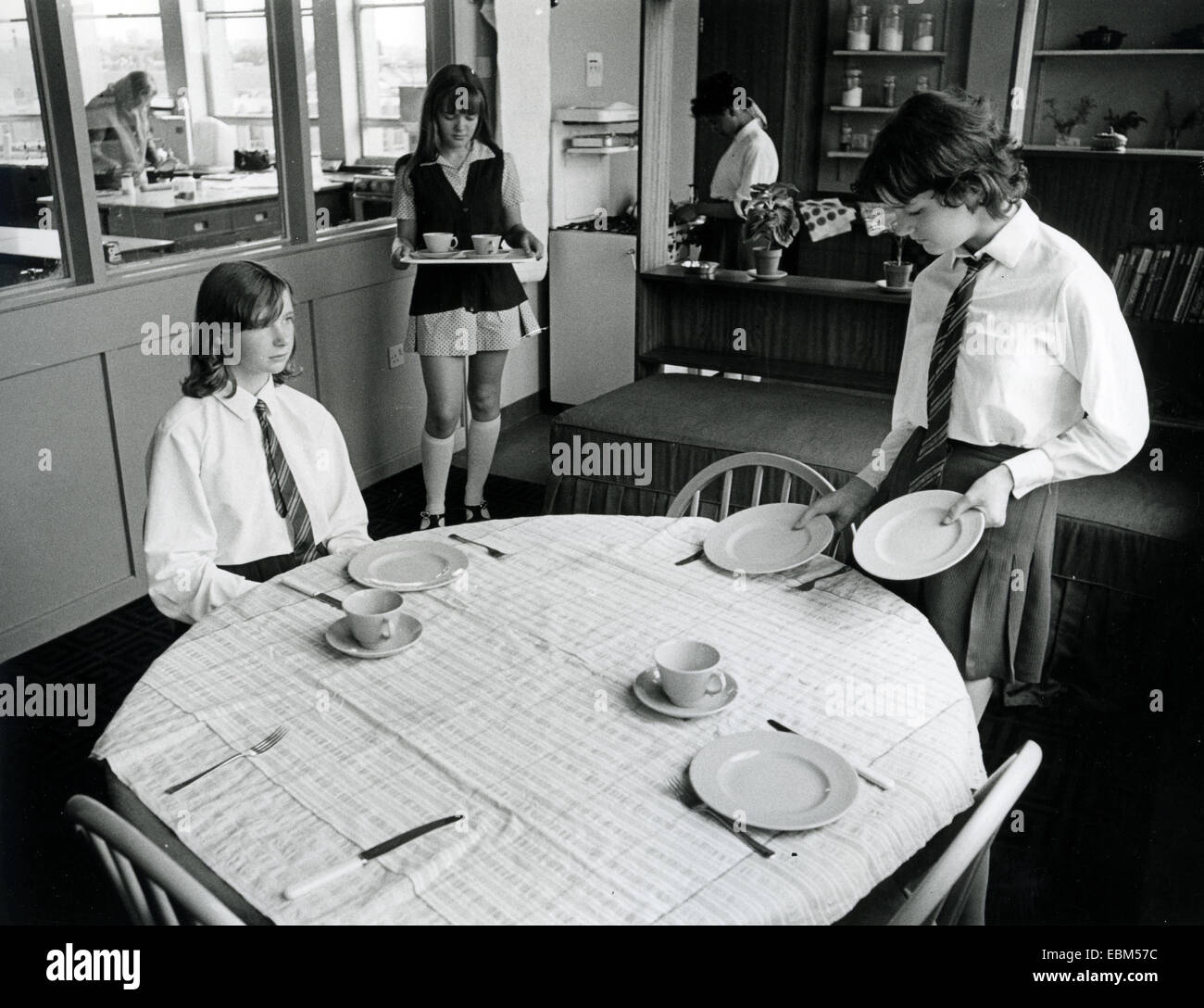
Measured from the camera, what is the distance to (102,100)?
10.8 feet

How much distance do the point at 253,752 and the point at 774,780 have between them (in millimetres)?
686

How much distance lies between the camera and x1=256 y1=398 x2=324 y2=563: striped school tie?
7.20ft

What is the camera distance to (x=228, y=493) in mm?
2141

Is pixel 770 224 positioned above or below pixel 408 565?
above

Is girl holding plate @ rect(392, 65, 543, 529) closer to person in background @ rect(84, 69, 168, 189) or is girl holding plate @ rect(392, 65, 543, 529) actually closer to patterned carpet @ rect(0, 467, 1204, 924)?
person in background @ rect(84, 69, 168, 189)

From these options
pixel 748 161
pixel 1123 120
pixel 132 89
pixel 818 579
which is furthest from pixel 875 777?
pixel 1123 120

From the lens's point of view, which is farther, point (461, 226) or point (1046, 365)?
point (461, 226)

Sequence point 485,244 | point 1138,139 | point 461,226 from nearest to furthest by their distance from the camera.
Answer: point 485,244 < point 461,226 < point 1138,139

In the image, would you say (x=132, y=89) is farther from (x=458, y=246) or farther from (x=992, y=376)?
(x=992, y=376)

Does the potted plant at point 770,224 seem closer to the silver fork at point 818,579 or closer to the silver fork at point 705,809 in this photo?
the silver fork at point 818,579

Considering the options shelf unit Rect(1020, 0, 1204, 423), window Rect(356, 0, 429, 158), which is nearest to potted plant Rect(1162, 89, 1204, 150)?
shelf unit Rect(1020, 0, 1204, 423)

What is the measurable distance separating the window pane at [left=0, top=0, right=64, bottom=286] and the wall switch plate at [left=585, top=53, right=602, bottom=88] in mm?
2973

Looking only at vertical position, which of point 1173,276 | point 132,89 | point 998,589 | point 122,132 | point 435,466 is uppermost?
point 132,89

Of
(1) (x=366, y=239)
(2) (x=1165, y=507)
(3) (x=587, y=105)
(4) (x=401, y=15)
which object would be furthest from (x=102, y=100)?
(2) (x=1165, y=507)
